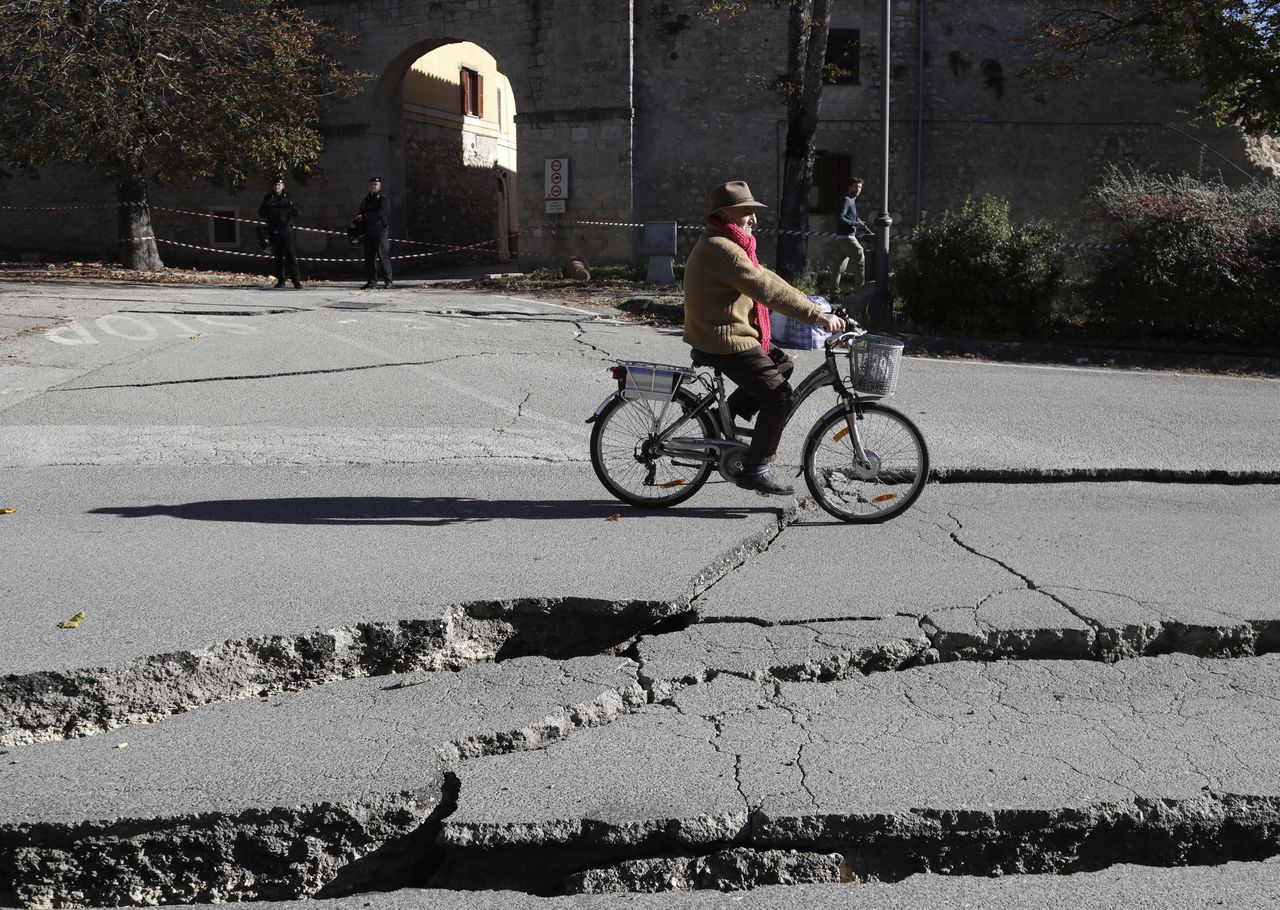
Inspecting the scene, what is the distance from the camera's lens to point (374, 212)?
1939 cm

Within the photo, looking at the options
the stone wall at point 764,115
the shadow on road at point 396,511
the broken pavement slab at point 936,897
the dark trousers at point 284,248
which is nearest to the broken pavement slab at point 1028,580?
the shadow on road at point 396,511

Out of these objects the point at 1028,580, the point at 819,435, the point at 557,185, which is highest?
the point at 557,185

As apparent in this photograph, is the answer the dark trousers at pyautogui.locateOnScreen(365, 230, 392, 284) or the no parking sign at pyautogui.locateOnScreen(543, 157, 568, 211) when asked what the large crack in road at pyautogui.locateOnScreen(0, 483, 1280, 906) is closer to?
the dark trousers at pyautogui.locateOnScreen(365, 230, 392, 284)

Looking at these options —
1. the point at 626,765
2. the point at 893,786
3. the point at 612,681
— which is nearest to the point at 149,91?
the point at 612,681

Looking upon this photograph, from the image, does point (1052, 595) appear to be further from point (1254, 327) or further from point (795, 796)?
point (1254, 327)

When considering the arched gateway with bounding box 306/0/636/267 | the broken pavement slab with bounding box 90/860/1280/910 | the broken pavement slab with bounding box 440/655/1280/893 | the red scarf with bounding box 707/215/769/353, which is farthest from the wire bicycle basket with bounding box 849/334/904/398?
the arched gateway with bounding box 306/0/636/267

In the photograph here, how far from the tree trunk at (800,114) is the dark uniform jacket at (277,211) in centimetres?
797

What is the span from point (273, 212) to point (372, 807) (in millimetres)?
17339

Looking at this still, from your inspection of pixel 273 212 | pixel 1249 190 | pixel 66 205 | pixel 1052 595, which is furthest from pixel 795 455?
pixel 66 205

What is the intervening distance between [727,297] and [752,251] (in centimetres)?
31

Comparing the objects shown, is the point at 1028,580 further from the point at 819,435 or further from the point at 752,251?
the point at 752,251

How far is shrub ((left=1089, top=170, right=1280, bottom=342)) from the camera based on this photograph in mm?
13836

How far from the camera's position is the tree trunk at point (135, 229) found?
2420 cm

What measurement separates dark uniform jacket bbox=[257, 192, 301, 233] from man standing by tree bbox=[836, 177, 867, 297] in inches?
342
